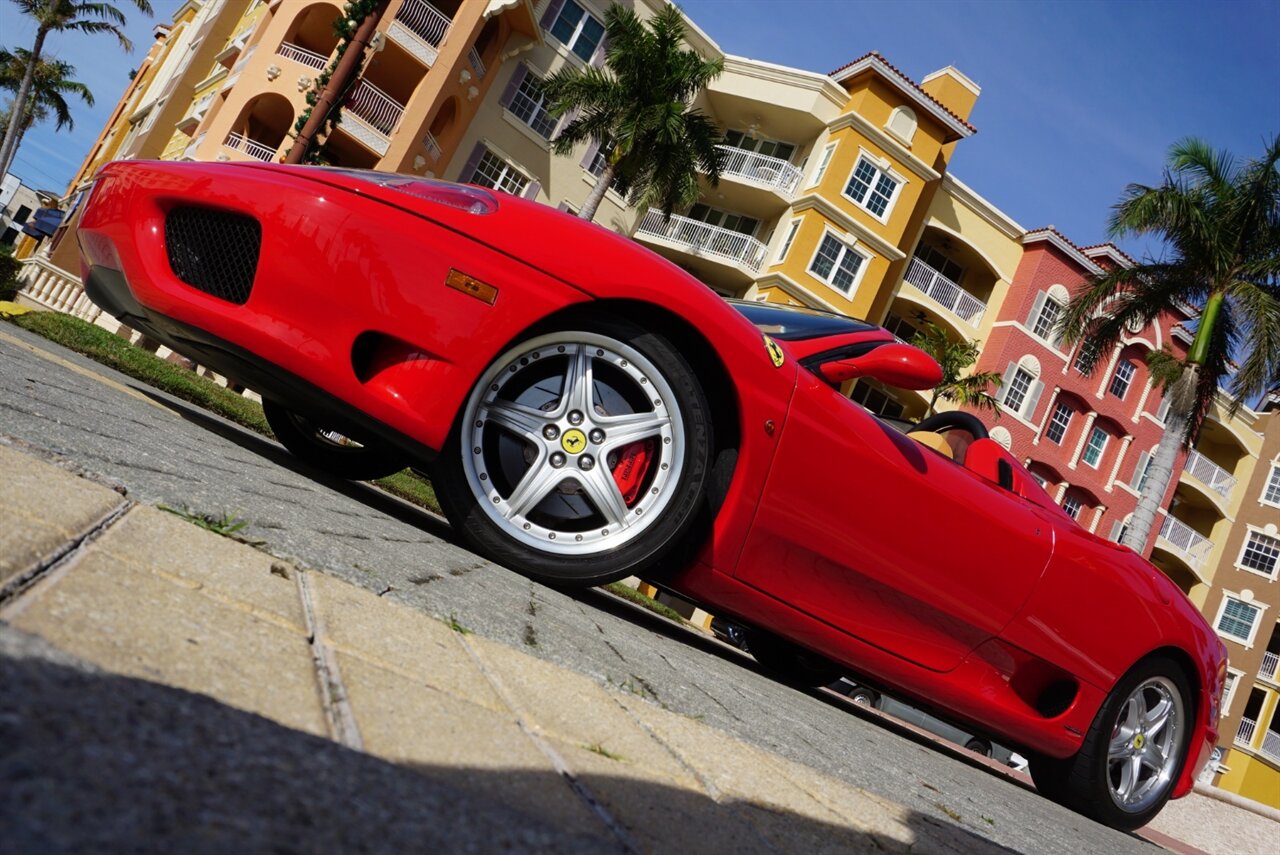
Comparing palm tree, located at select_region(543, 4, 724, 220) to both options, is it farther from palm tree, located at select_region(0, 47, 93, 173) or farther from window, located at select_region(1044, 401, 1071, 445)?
palm tree, located at select_region(0, 47, 93, 173)

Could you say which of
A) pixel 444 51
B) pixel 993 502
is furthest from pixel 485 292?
pixel 444 51

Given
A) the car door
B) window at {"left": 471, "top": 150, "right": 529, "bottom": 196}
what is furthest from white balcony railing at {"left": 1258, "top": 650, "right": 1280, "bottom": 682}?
the car door

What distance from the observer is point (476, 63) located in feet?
83.3

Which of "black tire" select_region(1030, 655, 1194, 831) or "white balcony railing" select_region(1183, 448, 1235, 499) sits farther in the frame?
"white balcony railing" select_region(1183, 448, 1235, 499)

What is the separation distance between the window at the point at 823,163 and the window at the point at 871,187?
0.84m

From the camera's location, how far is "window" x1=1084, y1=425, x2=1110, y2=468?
117 feet

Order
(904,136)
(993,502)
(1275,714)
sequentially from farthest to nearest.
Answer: (1275,714) → (904,136) → (993,502)

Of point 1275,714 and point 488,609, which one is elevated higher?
point 1275,714

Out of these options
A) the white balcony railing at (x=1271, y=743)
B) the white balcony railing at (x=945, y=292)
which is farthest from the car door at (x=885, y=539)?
the white balcony railing at (x=1271, y=743)

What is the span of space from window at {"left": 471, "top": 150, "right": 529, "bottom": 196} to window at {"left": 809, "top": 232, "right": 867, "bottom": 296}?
9142 mm

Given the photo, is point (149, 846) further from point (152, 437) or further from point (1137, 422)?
point (1137, 422)

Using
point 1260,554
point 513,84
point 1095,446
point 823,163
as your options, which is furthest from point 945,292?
point 1260,554

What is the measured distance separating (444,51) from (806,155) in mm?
12218

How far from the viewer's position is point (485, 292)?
261 cm
